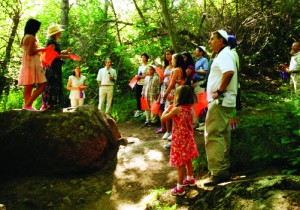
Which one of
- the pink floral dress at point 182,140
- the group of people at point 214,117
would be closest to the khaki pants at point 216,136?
the group of people at point 214,117

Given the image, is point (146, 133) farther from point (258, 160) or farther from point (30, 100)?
point (258, 160)

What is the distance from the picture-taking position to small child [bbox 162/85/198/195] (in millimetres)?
4551

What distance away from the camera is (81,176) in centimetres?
585

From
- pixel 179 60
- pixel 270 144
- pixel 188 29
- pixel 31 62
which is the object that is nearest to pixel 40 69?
pixel 31 62

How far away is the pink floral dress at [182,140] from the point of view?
4574mm

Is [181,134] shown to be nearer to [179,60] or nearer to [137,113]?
[179,60]

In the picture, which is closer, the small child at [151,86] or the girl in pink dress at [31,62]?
the girl in pink dress at [31,62]

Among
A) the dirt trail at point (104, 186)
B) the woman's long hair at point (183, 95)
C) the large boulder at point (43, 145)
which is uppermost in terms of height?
the woman's long hair at point (183, 95)

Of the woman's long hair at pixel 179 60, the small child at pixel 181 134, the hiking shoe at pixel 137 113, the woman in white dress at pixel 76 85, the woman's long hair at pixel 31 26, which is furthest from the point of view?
the hiking shoe at pixel 137 113

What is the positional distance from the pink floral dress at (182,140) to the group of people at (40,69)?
2.74 meters

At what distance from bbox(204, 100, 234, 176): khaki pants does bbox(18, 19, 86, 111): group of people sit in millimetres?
3185

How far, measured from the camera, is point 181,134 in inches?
183

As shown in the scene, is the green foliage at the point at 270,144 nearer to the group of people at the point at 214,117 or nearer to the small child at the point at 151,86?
the group of people at the point at 214,117

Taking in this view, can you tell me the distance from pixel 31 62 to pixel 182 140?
3394 millimetres
